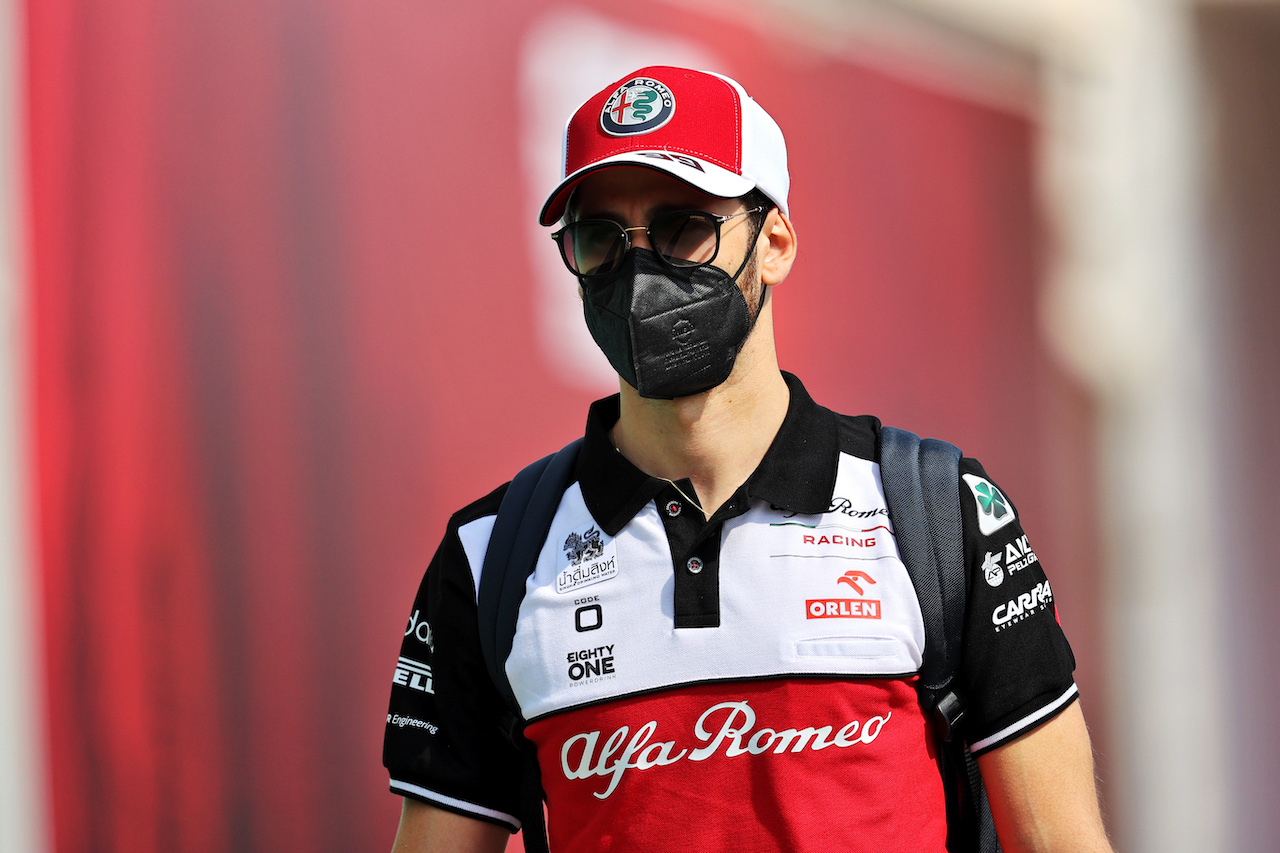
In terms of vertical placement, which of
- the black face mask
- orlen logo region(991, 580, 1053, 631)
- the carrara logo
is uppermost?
the black face mask

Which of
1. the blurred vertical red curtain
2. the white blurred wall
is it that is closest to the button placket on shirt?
the blurred vertical red curtain

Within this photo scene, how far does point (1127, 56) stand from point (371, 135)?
337 centimetres

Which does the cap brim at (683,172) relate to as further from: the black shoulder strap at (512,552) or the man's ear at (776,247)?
the black shoulder strap at (512,552)

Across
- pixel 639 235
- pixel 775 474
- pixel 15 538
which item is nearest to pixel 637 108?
pixel 639 235

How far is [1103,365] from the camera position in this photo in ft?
15.8

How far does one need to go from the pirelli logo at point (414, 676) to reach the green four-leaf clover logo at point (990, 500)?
93cm

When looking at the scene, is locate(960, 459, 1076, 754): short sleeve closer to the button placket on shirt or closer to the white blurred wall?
the button placket on shirt

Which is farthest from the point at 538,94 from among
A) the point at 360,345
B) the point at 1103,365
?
the point at 1103,365

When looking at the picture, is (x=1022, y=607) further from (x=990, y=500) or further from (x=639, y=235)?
(x=639, y=235)

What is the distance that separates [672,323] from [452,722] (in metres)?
0.74

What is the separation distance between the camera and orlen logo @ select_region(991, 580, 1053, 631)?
1.78m

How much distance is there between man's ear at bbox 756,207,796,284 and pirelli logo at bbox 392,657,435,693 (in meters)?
0.86

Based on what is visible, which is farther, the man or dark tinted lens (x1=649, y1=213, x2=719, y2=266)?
dark tinted lens (x1=649, y1=213, x2=719, y2=266)

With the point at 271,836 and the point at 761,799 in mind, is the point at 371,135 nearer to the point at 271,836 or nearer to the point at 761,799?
the point at 271,836
